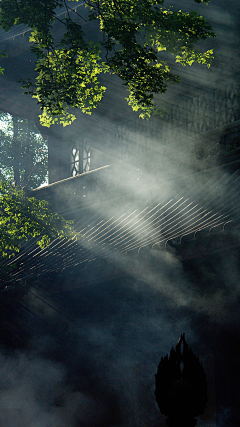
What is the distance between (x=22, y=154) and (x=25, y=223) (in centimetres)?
1936

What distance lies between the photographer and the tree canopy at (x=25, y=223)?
Answer: 700 cm

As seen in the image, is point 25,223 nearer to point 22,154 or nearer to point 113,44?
point 113,44

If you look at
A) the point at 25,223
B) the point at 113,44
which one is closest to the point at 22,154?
the point at 25,223

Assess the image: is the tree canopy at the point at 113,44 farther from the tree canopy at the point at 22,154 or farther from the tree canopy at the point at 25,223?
the tree canopy at the point at 22,154

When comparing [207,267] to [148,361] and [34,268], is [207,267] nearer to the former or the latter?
[148,361]

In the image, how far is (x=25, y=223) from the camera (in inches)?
275

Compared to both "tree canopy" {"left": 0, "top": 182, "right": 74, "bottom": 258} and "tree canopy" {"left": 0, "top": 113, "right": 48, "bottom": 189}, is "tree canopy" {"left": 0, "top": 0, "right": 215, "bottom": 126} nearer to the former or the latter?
"tree canopy" {"left": 0, "top": 182, "right": 74, "bottom": 258}

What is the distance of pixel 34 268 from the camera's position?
8266 millimetres

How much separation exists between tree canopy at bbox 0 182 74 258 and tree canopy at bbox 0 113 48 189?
1742cm

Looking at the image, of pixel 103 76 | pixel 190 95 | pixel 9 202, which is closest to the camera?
pixel 9 202

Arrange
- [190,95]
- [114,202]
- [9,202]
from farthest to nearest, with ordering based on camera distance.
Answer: [114,202] < [190,95] < [9,202]

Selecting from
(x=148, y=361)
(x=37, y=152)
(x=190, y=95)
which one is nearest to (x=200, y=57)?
(x=190, y=95)

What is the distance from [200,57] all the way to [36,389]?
27.2 feet

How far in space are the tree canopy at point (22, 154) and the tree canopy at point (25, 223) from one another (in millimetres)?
17417
